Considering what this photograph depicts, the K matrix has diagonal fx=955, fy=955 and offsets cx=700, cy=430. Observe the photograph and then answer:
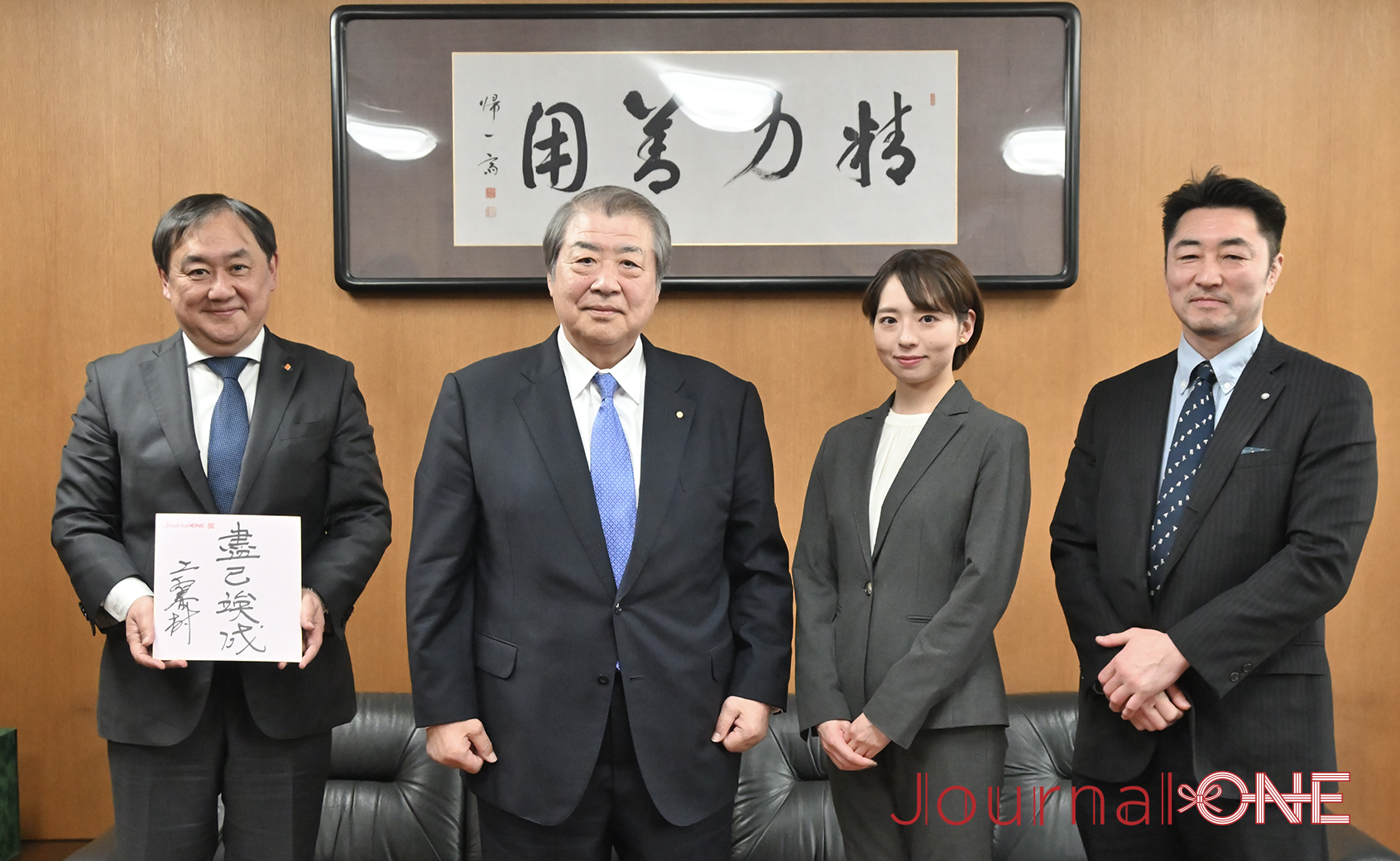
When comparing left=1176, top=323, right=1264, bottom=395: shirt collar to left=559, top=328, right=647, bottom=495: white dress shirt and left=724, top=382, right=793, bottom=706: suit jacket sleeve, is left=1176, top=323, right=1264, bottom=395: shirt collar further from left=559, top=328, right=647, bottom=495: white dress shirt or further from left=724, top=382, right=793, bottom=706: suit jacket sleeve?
left=559, top=328, right=647, bottom=495: white dress shirt

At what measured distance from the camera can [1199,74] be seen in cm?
269

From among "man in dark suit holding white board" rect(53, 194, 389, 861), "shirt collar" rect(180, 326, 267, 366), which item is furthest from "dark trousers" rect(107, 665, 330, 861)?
"shirt collar" rect(180, 326, 267, 366)

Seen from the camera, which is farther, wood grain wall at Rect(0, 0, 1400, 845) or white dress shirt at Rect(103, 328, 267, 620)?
wood grain wall at Rect(0, 0, 1400, 845)

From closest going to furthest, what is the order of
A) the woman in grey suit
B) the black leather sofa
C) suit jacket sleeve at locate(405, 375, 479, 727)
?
suit jacket sleeve at locate(405, 375, 479, 727)
the woman in grey suit
the black leather sofa

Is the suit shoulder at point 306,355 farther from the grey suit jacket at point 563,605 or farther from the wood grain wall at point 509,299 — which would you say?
the wood grain wall at point 509,299

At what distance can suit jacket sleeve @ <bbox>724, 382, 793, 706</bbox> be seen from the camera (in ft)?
5.27

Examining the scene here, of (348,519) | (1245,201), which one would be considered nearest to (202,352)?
(348,519)

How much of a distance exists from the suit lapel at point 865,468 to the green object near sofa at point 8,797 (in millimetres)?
2448

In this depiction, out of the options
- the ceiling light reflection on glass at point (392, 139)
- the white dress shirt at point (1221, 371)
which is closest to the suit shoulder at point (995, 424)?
the white dress shirt at point (1221, 371)

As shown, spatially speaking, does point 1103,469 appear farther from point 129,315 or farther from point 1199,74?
point 129,315

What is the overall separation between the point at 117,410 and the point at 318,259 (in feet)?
3.55

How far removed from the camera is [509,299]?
2.71 meters

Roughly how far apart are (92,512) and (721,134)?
5.81 feet

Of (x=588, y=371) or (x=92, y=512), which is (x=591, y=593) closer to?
(x=588, y=371)
